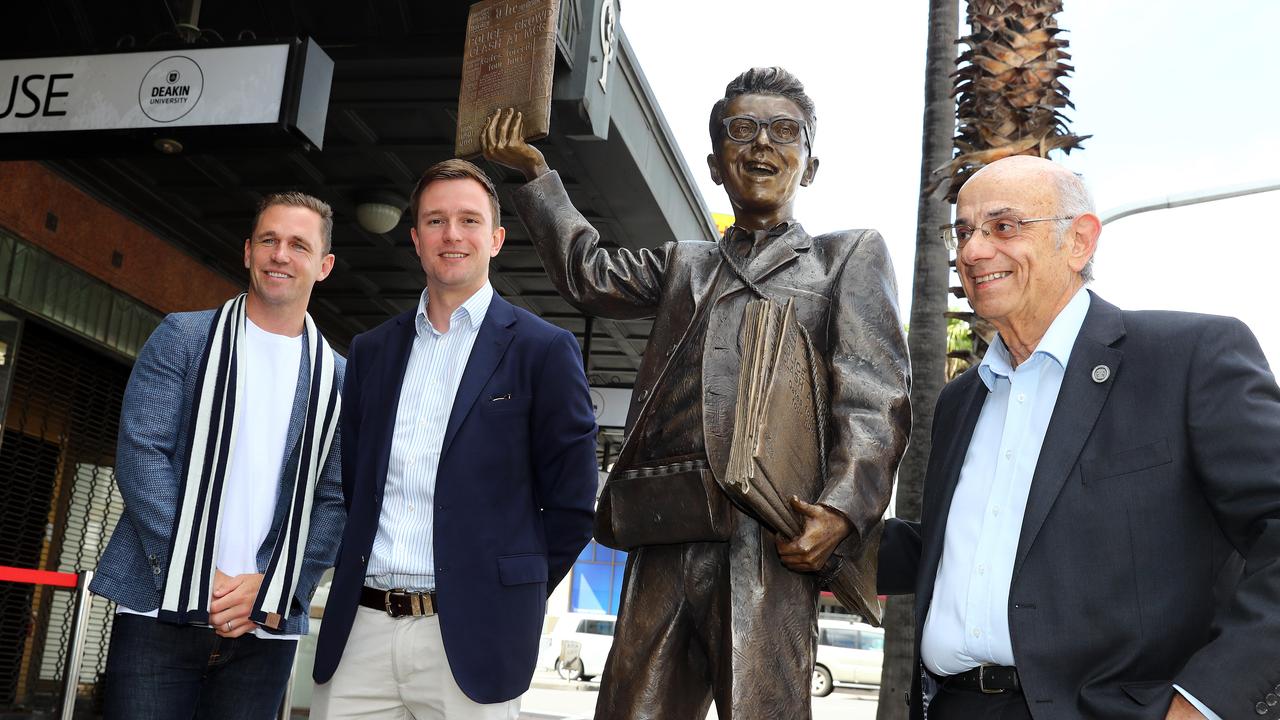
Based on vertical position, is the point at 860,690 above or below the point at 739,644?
below

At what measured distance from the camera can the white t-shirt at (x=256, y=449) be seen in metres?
3.02

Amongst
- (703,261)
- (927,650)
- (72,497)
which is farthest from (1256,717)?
(72,497)

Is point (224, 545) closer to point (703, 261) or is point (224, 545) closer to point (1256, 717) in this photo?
point (703, 261)

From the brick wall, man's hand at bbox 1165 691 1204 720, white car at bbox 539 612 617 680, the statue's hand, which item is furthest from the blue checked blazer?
white car at bbox 539 612 617 680

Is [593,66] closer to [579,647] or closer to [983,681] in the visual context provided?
[983,681]

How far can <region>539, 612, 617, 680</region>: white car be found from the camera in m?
24.9

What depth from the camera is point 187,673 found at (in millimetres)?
2908

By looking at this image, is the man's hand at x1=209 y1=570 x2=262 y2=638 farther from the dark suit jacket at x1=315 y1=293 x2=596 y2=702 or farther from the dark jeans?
the dark suit jacket at x1=315 y1=293 x2=596 y2=702

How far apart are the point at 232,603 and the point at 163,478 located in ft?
1.22

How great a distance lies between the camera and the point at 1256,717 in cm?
184

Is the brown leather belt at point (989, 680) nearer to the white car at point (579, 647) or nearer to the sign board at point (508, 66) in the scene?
the sign board at point (508, 66)

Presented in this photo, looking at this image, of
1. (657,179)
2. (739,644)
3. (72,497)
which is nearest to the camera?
(739,644)

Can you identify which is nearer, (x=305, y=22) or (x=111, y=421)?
(x=305, y=22)

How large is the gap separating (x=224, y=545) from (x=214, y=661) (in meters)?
0.29
